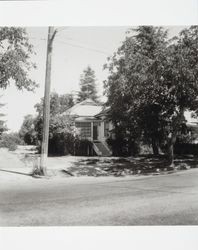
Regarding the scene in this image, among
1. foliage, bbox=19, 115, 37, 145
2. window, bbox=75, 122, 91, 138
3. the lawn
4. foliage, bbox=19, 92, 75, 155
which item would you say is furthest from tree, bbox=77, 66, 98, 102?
the lawn

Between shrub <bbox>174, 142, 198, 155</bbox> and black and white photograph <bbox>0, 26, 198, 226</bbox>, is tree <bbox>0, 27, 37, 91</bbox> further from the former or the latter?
shrub <bbox>174, 142, 198, 155</bbox>

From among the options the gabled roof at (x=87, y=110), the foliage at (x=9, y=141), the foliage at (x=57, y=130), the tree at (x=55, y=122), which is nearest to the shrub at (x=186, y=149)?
the gabled roof at (x=87, y=110)

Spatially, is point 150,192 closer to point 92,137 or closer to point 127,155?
point 127,155

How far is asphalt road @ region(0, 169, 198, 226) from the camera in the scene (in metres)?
8.45

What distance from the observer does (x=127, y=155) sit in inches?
1087

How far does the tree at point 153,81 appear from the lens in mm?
16766

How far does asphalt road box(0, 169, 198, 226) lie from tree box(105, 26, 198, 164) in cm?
574

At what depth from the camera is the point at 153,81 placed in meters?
17.7

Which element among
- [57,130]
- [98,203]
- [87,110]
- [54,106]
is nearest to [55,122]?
[57,130]

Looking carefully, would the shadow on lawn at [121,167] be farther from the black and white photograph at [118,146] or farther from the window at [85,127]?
the window at [85,127]

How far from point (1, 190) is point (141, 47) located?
456 inches

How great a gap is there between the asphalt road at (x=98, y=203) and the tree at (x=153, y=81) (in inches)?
226

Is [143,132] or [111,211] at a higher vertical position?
[143,132]

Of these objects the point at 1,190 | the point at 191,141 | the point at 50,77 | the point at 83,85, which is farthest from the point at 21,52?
the point at 83,85
